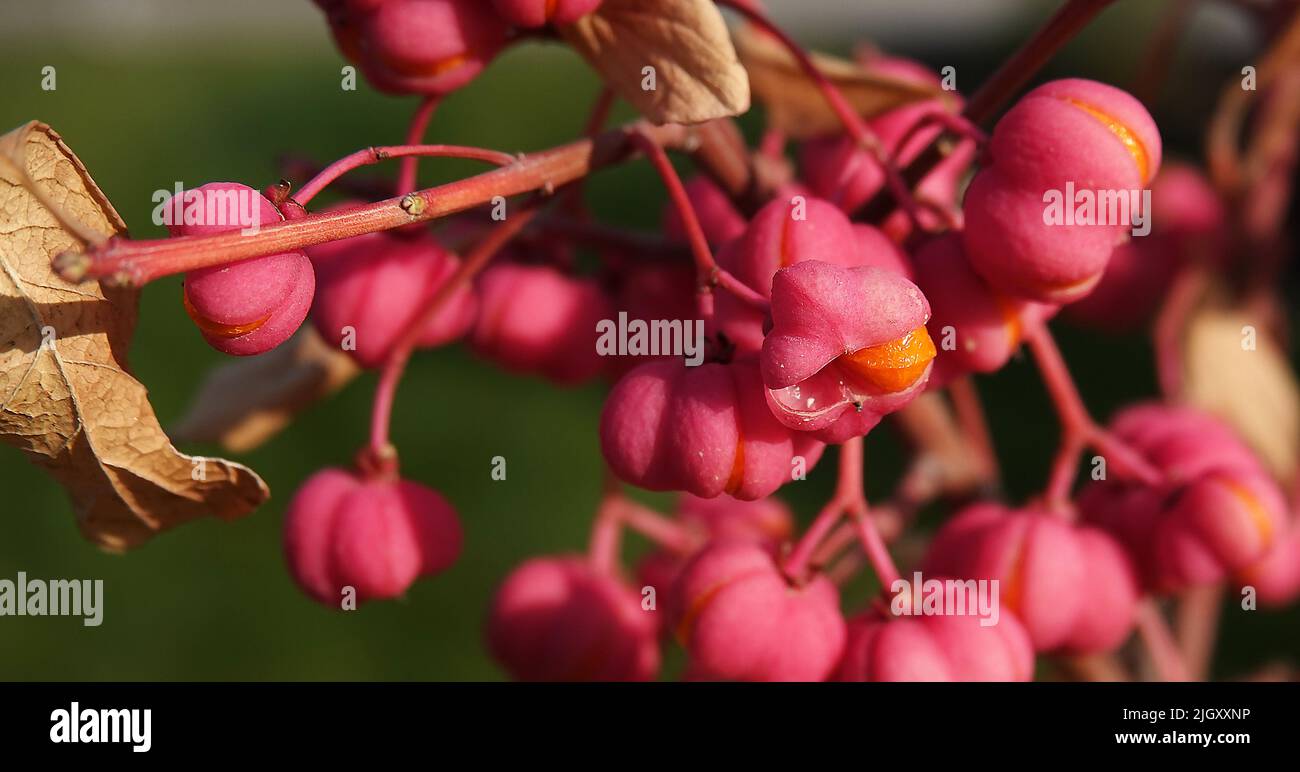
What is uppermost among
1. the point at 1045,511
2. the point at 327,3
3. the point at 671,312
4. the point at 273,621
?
the point at 327,3

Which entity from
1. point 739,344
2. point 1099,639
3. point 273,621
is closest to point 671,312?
point 739,344

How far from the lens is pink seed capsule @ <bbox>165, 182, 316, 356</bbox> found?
1.27ft

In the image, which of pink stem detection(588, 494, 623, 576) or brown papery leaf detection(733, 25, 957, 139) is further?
pink stem detection(588, 494, 623, 576)

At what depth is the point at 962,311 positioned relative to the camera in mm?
484

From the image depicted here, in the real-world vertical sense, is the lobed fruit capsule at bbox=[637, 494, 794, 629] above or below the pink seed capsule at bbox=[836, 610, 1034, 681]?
above

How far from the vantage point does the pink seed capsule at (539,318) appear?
0.67m

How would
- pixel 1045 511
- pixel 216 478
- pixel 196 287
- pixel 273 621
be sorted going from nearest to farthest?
pixel 196 287 → pixel 216 478 → pixel 1045 511 → pixel 273 621

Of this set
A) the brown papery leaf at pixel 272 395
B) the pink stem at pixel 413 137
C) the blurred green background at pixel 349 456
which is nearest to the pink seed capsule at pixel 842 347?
the pink stem at pixel 413 137

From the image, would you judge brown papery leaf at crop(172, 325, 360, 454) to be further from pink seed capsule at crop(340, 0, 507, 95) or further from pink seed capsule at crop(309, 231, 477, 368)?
pink seed capsule at crop(340, 0, 507, 95)

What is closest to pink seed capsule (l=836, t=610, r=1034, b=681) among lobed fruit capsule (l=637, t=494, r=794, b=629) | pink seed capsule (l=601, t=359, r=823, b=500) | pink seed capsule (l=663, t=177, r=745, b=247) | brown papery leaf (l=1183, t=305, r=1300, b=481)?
pink seed capsule (l=601, t=359, r=823, b=500)

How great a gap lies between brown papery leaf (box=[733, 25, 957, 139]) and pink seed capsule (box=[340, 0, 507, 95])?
18 cm
